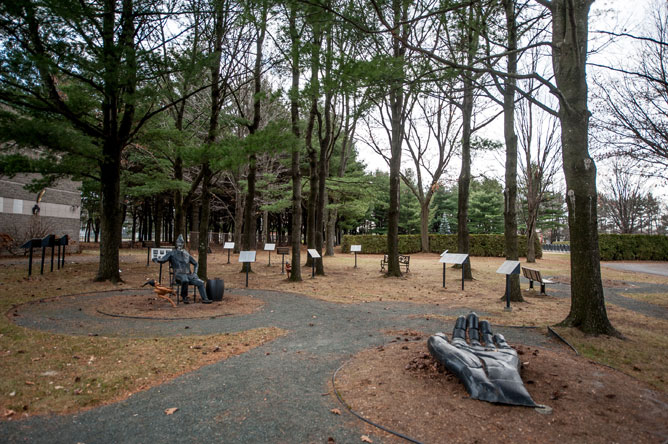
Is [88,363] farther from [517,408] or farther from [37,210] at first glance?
[37,210]

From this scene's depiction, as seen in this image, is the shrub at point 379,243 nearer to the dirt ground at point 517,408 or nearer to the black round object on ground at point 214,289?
the black round object on ground at point 214,289

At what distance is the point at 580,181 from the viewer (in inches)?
230

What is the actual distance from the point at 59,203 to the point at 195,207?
940 cm

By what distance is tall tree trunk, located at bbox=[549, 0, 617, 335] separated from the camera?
576cm

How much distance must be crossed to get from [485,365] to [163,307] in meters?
6.82

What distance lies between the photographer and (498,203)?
4441cm

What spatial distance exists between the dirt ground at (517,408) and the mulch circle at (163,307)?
424cm

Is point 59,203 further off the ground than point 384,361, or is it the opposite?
point 59,203

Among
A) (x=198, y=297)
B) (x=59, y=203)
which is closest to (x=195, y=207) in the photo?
(x=59, y=203)

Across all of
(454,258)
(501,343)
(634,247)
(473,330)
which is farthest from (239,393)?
(634,247)

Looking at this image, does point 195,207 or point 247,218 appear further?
point 195,207

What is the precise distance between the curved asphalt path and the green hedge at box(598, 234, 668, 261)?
27.7 m

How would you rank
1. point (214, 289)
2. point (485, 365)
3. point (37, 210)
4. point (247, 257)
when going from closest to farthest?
1. point (485, 365)
2. point (214, 289)
3. point (247, 257)
4. point (37, 210)

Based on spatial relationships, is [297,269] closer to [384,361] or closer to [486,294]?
[486,294]
